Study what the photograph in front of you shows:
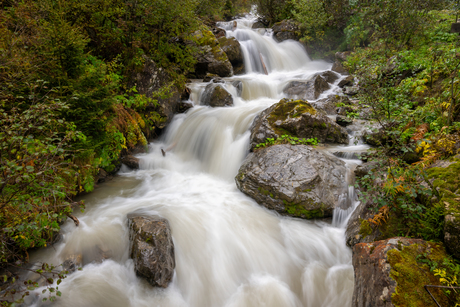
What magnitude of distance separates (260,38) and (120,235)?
50.8 feet

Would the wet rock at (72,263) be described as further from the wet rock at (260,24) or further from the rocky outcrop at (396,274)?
the wet rock at (260,24)

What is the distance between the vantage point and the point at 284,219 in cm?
481

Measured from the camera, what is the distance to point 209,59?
11742mm

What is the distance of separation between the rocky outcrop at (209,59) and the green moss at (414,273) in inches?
430

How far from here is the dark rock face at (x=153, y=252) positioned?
3.38 metres

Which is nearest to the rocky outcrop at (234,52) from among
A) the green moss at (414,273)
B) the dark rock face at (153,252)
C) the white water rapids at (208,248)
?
the white water rapids at (208,248)

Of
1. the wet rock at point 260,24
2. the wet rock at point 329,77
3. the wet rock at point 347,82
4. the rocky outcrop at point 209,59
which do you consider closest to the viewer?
the wet rock at point 347,82

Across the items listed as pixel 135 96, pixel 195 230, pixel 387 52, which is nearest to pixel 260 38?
pixel 387 52

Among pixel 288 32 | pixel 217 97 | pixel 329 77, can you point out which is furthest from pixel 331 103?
pixel 288 32

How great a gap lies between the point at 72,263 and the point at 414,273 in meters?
4.44

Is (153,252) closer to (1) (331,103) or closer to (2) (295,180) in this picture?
(2) (295,180)

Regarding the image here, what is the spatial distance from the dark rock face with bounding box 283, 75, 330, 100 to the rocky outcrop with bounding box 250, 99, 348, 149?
369 centimetres

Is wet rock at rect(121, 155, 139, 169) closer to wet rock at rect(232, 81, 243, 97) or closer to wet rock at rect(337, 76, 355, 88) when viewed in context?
wet rock at rect(232, 81, 243, 97)

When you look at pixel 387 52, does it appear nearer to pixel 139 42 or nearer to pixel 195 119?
pixel 195 119
